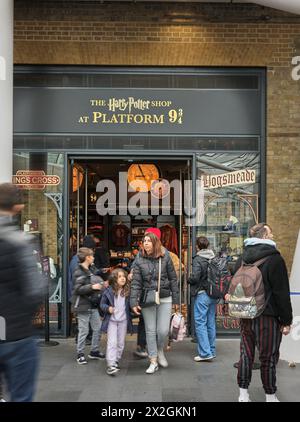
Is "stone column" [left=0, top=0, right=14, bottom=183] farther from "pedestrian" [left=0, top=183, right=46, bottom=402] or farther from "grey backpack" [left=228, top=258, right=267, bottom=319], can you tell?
"pedestrian" [left=0, top=183, right=46, bottom=402]

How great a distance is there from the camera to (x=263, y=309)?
213 inches

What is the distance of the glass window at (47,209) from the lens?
9.29m

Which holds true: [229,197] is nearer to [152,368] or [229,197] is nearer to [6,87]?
[152,368]

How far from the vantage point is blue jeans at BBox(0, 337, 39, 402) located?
12.8ft

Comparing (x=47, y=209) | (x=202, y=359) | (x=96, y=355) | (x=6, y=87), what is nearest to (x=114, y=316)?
(x=96, y=355)

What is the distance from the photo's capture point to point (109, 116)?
940 cm

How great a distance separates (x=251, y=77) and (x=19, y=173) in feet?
14.0

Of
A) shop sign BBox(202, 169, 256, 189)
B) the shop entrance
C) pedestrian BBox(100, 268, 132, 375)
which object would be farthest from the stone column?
shop sign BBox(202, 169, 256, 189)

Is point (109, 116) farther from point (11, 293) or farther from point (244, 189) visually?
point (11, 293)

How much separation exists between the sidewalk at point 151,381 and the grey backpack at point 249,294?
3.66 ft

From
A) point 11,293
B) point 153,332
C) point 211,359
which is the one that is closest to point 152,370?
point 153,332

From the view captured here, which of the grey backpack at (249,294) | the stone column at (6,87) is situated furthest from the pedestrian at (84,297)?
the grey backpack at (249,294)

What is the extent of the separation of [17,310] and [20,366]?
415mm

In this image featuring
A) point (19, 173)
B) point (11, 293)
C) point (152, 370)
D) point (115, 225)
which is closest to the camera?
point (11, 293)
